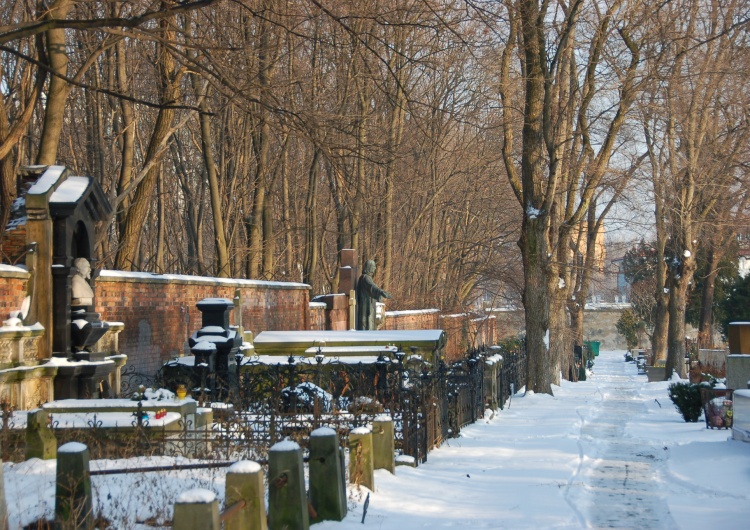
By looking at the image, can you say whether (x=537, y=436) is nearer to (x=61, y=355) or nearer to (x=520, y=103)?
(x=61, y=355)

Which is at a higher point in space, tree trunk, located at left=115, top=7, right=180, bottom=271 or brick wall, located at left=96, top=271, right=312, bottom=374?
tree trunk, located at left=115, top=7, right=180, bottom=271

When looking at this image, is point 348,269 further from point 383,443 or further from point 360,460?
point 360,460

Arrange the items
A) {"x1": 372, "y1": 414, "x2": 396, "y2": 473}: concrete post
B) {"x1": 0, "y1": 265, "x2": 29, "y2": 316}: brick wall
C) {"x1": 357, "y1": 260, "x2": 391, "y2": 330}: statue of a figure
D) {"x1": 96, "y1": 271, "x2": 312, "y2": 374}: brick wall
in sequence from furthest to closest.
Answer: {"x1": 357, "y1": 260, "x2": 391, "y2": 330}: statue of a figure
{"x1": 96, "y1": 271, "x2": 312, "y2": 374}: brick wall
{"x1": 0, "y1": 265, "x2": 29, "y2": 316}: brick wall
{"x1": 372, "y1": 414, "x2": 396, "y2": 473}: concrete post

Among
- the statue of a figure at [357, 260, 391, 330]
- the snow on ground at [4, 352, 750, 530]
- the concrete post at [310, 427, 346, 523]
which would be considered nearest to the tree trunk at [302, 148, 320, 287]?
the statue of a figure at [357, 260, 391, 330]

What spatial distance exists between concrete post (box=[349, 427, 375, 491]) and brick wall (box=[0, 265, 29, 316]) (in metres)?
4.95

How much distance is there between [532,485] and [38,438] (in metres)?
4.99

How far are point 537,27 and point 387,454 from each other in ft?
47.8

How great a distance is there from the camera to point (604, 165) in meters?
25.1

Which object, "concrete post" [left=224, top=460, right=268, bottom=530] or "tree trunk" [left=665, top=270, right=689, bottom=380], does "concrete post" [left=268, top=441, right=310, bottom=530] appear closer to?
"concrete post" [left=224, top=460, right=268, bottom=530]

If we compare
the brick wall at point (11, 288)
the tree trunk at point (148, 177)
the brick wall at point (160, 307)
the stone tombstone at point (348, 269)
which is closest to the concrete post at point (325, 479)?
the brick wall at point (11, 288)

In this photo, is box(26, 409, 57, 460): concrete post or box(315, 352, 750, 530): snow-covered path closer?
box(26, 409, 57, 460): concrete post

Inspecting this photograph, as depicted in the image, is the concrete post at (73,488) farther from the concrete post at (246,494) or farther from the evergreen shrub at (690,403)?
the evergreen shrub at (690,403)

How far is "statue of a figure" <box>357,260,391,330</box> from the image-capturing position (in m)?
23.9

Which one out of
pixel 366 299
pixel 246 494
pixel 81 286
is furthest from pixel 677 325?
pixel 246 494
